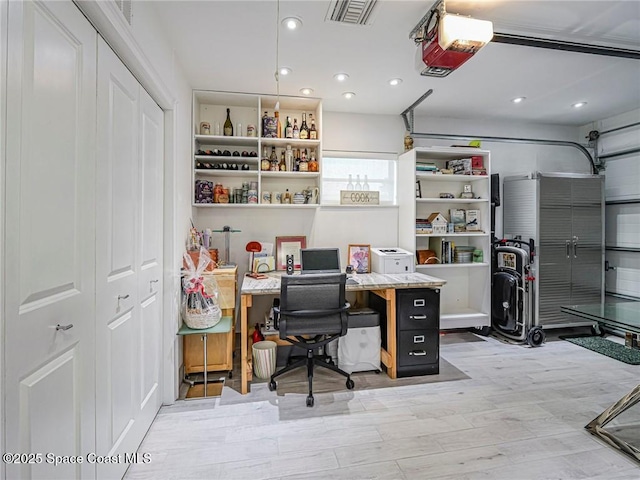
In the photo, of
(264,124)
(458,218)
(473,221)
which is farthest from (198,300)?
(473,221)

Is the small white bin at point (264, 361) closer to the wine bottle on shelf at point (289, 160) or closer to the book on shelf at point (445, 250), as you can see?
the wine bottle on shelf at point (289, 160)

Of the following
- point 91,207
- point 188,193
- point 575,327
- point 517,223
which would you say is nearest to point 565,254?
point 517,223

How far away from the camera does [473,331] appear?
3.99 meters

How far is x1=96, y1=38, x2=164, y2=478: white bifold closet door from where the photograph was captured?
54.7 inches

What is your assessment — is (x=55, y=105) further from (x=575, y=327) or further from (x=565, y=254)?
(x=575, y=327)

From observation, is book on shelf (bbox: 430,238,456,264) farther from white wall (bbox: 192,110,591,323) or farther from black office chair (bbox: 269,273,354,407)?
black office chair (bbox: 269,273,354,407)

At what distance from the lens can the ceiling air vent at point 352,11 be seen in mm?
1852

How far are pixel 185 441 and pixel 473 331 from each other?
11.4 feet

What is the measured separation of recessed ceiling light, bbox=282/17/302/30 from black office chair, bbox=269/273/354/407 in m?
1.72

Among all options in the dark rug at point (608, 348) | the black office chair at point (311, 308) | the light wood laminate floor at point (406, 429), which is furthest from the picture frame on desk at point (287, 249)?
the dark rug at point (608, 348)

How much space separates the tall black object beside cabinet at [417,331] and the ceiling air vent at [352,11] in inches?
81.6

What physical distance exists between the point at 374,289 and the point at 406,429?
1102 millimetres

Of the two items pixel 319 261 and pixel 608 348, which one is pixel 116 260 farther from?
pixel 608 348

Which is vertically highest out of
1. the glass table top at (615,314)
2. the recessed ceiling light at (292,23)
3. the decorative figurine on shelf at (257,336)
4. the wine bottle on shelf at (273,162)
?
the recessed ceiling light at (292,23)
